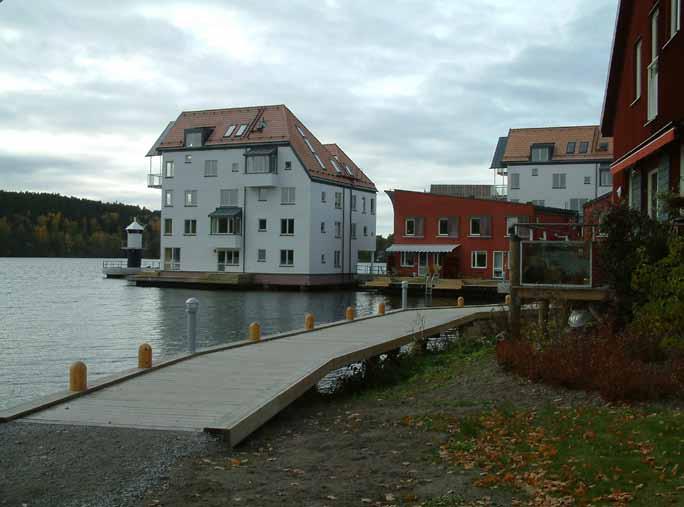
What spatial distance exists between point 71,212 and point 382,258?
313 feet

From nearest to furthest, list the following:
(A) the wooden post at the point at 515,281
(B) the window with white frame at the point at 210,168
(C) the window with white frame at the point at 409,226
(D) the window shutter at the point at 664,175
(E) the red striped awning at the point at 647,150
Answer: (E) the red striped awning at the point at 647,150
(A) the wooden post at the point at 515,281
(D) the window shutter at the point at 664,175
(C) the window with white frame at the point at 409,226
(B) the window with white frame at the point at 210,168

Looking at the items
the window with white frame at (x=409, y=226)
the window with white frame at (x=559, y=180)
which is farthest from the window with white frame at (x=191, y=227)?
the window with white frame at (x=559, y=180)

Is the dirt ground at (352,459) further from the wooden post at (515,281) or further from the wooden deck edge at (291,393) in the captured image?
the wooden post at (515,281)

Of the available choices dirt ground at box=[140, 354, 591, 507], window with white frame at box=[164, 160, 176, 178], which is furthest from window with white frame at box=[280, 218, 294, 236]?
dirt ground at box=[140, 354, 591, 507]

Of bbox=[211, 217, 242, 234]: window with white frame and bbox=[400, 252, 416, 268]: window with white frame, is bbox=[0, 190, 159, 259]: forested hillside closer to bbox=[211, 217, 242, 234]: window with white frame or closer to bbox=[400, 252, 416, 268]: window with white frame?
bbox=[211, 217, 242, 234]: window with white frame

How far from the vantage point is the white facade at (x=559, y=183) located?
2953 inches

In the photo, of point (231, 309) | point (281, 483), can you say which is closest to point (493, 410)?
point (281, 483)

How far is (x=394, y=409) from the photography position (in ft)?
37.8

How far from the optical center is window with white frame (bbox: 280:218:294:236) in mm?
70938

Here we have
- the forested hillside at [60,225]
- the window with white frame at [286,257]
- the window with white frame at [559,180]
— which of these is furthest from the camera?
the forested hillside at [60,225]

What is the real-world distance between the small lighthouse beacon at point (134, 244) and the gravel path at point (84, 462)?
89249 millimetres

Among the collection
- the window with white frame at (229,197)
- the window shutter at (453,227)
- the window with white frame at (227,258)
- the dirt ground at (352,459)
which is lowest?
the dirt ground at (352,459)

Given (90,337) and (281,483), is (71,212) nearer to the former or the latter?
(90,337)

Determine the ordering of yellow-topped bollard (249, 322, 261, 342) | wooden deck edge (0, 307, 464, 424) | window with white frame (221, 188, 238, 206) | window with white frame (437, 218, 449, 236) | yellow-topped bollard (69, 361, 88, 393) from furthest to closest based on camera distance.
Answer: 1. window with white frame (221, 188, 238, 206)
2. window with white frame (437, 218, 449, 236)
3. yellow-topped bollard (249, 322, 261, 342)
4. yellow-topped bollard (69, 361, 88, 393)
5. wooden deck edge (0, 307, 464, 424)
